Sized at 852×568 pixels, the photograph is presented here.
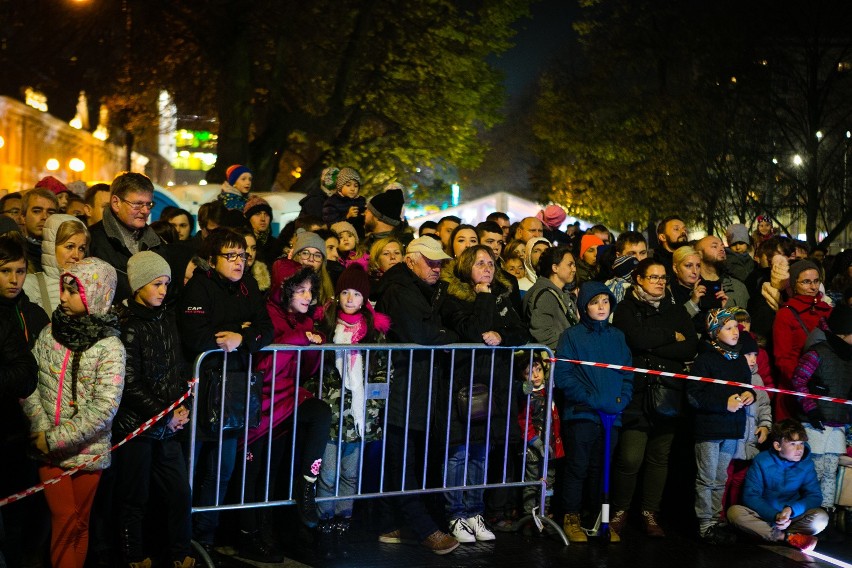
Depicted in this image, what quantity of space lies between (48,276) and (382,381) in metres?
2.50

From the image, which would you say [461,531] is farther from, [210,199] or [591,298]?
[210,199]

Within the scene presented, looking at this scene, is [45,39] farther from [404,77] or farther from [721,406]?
[721,406]

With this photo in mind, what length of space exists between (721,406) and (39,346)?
5.25 m

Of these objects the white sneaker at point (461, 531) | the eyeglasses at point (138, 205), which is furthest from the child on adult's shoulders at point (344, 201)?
the white sneaker at point (461, 531)

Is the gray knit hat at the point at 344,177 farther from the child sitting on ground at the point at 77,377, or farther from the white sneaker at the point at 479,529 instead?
the child sitting on ground at the point at 77,377

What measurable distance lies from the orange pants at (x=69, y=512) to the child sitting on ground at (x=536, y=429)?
145 inches

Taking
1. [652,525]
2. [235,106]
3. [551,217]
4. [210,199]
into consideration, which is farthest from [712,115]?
[652,525]

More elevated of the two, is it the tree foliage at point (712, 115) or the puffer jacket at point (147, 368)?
the tree foliage at point (712, 115)

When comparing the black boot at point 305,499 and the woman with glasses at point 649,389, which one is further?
the woman with glasses at point 649,389

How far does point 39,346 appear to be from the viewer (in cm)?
590

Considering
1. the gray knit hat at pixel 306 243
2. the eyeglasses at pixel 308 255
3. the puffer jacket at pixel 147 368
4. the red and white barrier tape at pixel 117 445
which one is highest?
the gray knit hat at pixel 306 243

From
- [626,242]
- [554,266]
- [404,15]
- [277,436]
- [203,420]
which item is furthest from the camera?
[404,15]

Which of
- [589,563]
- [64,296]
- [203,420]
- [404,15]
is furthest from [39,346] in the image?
[404,15]

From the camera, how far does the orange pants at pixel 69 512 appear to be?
5.94 meters
